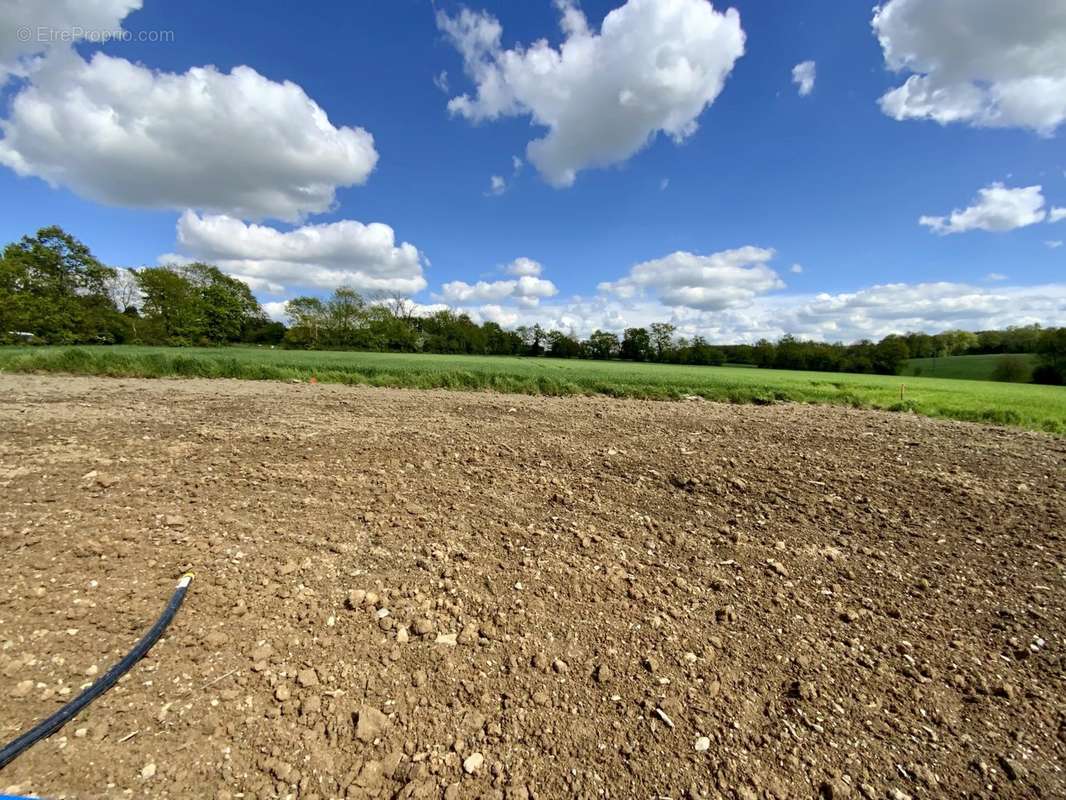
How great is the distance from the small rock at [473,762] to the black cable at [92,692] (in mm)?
1870

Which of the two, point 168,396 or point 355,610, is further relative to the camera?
point 168,396

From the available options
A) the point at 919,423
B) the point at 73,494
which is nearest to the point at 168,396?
the point at 73,494

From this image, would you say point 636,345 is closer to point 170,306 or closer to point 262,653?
point 170,306

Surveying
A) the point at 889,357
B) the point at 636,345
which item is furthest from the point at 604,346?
the point at 889,357

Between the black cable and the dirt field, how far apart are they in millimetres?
62

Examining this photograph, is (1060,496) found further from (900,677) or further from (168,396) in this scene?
(168,396)

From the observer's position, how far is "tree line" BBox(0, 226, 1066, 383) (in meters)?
47.8

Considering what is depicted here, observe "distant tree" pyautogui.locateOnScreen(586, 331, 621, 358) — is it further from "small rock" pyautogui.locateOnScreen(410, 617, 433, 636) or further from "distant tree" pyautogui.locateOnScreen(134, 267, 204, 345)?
"small rock" pyautogui.locateOnScreen(410, 617, 433, 636)

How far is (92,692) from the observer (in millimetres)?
2186

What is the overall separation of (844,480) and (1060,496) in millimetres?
2632

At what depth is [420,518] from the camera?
4.41 meters

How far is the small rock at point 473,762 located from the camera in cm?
205

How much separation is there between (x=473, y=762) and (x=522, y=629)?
90 centimetres

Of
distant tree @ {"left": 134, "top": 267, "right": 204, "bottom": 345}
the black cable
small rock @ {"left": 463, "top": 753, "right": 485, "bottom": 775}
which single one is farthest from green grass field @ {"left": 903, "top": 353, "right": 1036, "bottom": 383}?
distant tree @ {"left": 134, "top": 267, "right": 204, "bottom": 345}
